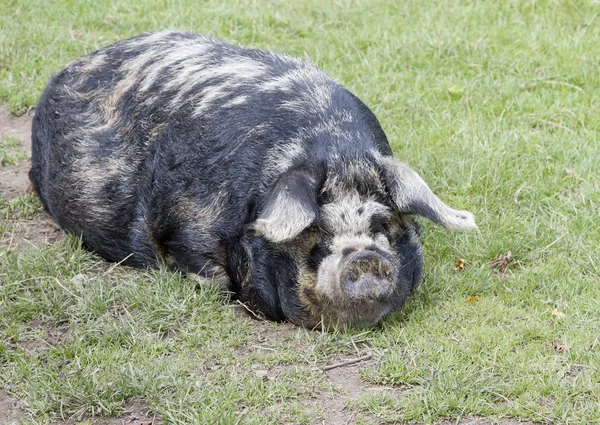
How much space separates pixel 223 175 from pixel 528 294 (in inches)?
71.3

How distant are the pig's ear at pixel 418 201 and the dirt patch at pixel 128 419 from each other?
1.62 metres

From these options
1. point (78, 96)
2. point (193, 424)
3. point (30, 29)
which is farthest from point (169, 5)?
point (193, 424)

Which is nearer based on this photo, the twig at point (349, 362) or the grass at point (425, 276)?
the grass at point (425, 276)

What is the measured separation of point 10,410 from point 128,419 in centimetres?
57

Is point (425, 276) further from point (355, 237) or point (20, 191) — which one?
point (20, 191)

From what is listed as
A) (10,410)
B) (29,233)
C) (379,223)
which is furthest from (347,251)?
(29,233)

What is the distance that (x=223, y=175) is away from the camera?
535 cm

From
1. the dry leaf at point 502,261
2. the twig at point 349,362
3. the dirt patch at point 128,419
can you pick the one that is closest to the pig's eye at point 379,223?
the twig at point 349,362

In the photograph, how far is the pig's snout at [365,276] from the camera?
4.78 meters

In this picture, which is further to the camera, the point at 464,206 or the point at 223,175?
the point at 464,206

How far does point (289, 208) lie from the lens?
474cm

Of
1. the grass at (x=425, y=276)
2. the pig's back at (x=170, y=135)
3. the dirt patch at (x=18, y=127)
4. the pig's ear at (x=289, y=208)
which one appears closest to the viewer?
the grass at (x=425, y=276)

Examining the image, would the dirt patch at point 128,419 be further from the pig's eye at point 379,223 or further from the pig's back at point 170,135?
the pig's eye at point 379,223

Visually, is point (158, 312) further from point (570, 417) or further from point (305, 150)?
point (570, 417)
